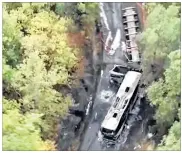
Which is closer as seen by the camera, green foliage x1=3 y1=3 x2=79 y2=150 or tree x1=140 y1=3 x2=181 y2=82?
green foliage x1=3 y1=3 x2=79 y2=150

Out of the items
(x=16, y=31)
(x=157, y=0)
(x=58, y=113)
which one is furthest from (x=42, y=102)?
(x=157, y=0)

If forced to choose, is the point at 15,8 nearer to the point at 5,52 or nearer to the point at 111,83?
the point at 5,52

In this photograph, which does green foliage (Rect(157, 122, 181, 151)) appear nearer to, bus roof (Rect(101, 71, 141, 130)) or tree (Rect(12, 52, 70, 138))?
bus roof (Rect(101, 71, 141, 130))

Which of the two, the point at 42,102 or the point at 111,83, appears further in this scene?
the point at 111,83

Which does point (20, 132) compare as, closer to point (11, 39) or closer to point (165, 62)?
point (11, 39)

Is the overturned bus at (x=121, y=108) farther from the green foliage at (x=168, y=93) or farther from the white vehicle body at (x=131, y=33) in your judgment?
the green foliage at (x=168, y=93)

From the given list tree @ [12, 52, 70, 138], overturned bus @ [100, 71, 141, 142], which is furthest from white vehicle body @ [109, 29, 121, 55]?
tree @ [12, 52, 70, 138]

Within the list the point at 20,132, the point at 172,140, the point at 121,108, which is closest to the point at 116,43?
the point at 121,108
